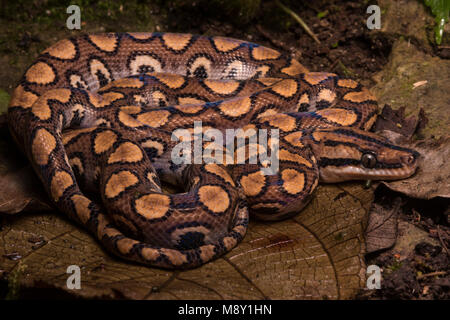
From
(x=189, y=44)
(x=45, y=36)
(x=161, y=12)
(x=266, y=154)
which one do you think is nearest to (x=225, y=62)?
(x=189, y=44)

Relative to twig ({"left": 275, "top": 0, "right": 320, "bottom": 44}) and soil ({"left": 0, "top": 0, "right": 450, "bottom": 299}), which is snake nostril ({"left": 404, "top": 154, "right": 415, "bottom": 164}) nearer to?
soil ({"left": 0, "top": 0, "right": 450, "bottom": 299})

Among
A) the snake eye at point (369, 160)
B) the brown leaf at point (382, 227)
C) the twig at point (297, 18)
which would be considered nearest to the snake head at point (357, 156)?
the snake eye at point (369, 160)

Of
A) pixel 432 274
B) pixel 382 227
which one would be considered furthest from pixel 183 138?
pixel 432 274

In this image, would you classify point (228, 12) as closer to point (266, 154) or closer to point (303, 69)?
point (303, 69)

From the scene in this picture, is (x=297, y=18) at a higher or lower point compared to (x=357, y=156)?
higher

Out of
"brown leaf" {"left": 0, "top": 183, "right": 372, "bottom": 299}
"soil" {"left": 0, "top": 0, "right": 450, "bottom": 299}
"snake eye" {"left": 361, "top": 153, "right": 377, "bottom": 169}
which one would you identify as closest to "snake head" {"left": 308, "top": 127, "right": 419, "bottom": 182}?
"snake eye" {"left": 361, "top": 153, "right": 377, "bottom": 169}

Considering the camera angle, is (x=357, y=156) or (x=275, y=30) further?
(x=275, y=30)

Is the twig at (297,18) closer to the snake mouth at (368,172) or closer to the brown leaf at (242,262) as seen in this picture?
the snake mouth at (368,172)

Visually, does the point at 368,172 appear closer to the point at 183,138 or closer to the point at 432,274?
the point at 432,274
